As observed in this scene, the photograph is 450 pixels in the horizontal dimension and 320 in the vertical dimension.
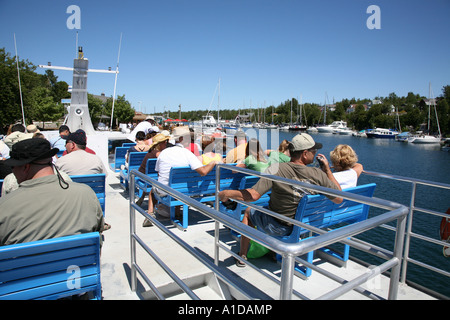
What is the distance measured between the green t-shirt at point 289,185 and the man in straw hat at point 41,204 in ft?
5.52

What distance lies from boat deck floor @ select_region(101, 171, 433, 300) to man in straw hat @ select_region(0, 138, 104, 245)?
41.7 inches

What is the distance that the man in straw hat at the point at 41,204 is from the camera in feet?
6.26

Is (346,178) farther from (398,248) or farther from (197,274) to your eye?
(398,248)

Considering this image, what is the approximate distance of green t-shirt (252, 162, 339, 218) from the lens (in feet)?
10.2

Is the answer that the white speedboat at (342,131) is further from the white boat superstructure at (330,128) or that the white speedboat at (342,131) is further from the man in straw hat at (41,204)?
the man in straw hat at (41,204)

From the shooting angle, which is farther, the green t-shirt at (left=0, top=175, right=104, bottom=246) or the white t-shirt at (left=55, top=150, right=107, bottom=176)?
the white t-shirt at (left=55, top=150, right=107, bottom=176)

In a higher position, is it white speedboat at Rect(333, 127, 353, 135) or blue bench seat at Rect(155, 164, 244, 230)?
white speedboat at Rect(333, 127, 353, 135)

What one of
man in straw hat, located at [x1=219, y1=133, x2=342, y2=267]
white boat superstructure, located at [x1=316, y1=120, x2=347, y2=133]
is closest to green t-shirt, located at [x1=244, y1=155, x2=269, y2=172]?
man in straw hat, located at [x1=219, y1=133, x2=342, y2=267]

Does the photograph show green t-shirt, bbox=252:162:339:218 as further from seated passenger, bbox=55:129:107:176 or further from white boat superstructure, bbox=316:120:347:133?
white boat superstructure, bbox=316:120:347:133

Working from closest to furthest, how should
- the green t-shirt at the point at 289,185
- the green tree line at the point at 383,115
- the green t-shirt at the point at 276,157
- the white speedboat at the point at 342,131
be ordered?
1. the green t-shirt at the point at 289,185
2. the green t-shirt at the point at 276,157
3. the green tree line at the point at 383,115
4. the white speedboat at the point at 342,131

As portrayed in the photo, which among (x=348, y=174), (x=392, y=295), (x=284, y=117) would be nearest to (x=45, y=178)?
(x=392, y=295)

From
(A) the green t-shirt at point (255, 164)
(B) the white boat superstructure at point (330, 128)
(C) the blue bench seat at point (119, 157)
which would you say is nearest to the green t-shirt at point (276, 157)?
(A) the green t-shirt at point (255, 164)

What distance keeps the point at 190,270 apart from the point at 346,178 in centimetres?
234

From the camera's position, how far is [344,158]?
13.7ft
